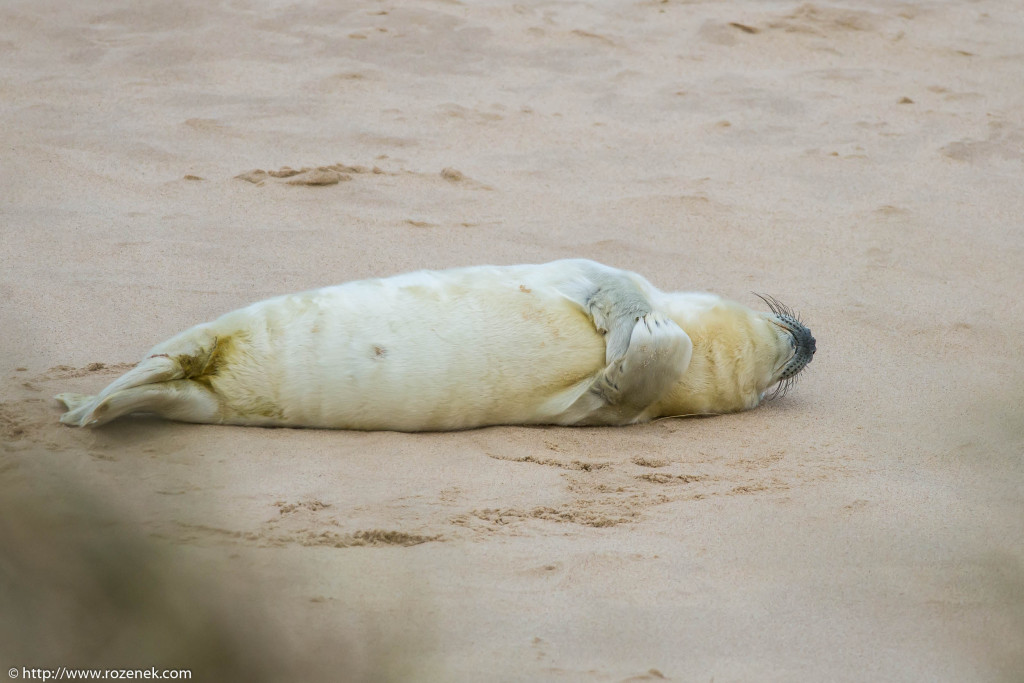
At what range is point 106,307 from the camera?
412 centimetres

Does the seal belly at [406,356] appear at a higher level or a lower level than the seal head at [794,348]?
higher

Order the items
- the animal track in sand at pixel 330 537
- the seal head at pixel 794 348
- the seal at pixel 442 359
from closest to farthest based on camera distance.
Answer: the animal track in sand at pixel 330 537 < the seal at pixel 442 359 < the seal head at pixel 794 348

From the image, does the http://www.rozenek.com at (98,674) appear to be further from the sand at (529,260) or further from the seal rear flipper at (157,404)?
the seal rear flipper at (157,404)

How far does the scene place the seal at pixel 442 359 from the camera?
3.30 metres

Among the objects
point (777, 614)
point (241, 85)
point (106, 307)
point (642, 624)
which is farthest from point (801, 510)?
point (241, 85)

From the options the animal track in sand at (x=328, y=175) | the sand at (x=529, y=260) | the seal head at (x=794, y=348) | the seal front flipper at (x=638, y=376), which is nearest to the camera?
the sand at (x=529, y=260)

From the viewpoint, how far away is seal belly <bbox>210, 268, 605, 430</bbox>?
130 inches

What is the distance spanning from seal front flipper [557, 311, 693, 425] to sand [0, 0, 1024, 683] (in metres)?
0.10

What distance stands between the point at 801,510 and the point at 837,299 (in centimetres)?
213

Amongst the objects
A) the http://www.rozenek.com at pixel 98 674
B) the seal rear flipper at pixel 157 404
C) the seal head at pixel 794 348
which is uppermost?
the http://www.rozenek.com at pixel 98 674

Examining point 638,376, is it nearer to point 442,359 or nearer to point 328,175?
point 442,359

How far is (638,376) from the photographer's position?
3486 millimetres

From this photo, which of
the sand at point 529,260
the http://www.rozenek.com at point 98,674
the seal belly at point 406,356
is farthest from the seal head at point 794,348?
the http://www.rozenek.com at point 98,674

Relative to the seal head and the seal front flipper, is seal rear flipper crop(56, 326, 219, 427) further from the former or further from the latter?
the seal head
